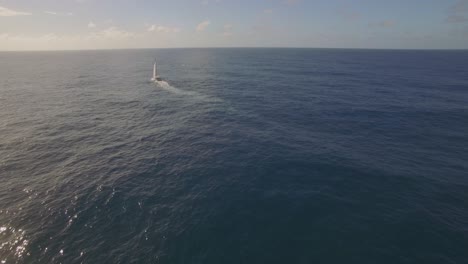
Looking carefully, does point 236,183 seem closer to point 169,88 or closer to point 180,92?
point 180,92

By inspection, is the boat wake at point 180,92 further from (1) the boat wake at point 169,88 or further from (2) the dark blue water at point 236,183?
(2) the dark blue water at point 236,183

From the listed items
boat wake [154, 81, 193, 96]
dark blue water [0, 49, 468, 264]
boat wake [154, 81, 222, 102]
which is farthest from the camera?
boat wake [154, 81, 193, 96]

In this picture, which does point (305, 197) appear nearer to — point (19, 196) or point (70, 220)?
point (70, 220)

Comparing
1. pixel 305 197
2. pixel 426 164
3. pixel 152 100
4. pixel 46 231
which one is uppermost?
pixel 152 100

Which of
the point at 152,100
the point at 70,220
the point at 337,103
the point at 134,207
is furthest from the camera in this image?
the point at 152,100

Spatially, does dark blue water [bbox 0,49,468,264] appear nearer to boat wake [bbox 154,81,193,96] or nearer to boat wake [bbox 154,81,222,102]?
boat wake [bbox 154,81,222,102]

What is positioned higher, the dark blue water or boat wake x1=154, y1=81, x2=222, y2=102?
boat wake x1=154, y1=81, x2=222, y2=102

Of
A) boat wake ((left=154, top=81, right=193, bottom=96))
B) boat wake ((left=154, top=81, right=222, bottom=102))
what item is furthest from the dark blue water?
boat wake ((left=154, top=81, right=193, bottom=96))

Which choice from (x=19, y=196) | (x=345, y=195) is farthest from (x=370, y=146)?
(x=19, y=196)

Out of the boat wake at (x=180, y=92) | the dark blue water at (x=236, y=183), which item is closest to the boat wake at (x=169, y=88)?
the boat wake at (x=180, y=92)

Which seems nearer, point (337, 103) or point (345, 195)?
point (345, 195)
